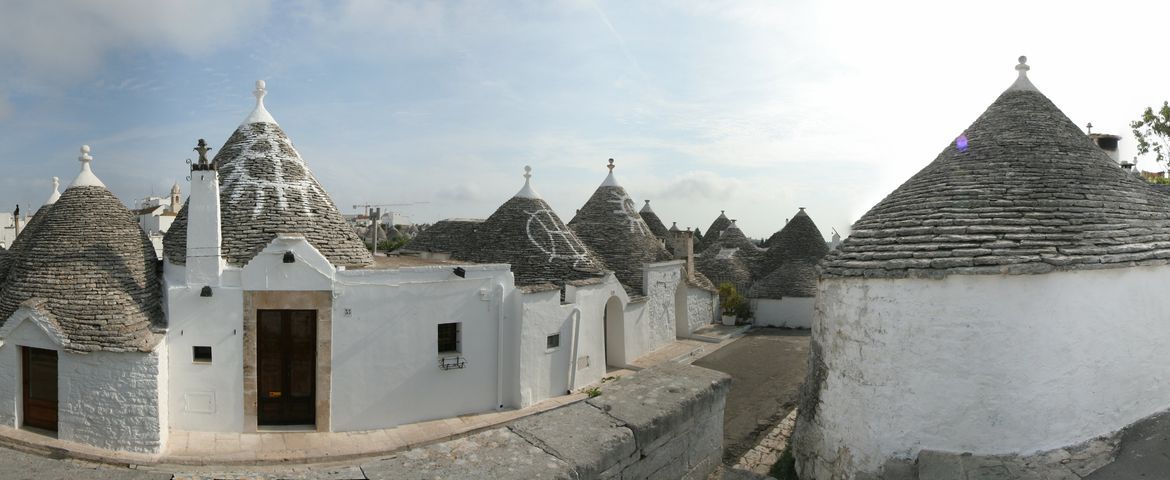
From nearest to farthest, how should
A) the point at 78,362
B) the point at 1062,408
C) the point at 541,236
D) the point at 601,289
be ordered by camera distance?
the point at 1062,408 < the point at 78,362 < the point at 601,289 < the point at 541,236

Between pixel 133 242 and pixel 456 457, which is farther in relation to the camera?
pixel 133 242

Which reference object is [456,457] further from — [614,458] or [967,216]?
[967,216]

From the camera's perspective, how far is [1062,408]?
5.38 meters

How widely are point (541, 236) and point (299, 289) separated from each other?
6.36 m

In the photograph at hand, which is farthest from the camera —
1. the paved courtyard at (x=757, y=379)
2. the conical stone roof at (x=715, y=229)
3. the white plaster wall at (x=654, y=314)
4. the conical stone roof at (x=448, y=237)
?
the conical stone roof at (x=715, y=229)

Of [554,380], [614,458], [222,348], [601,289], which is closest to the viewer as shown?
[614,458]

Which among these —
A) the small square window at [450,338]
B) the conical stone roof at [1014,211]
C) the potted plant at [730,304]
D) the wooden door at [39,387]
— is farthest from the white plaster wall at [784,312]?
the wooden door at [39,387]

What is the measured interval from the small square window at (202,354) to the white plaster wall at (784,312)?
17579mm

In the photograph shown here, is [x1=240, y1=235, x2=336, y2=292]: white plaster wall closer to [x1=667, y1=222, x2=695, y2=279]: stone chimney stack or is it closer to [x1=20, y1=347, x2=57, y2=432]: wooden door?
[x1=20, y1=347, x2=57, y2=432]: wooden door

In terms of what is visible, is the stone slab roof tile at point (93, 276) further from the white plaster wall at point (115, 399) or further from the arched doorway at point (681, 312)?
the arched doorway at point (681, 312)

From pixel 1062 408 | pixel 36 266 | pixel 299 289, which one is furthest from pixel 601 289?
pixel 36 266

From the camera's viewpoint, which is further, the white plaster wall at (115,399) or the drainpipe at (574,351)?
the drainpipe at (574,351)

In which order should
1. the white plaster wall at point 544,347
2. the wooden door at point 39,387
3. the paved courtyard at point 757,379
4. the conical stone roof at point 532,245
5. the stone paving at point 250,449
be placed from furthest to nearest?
the conical stone roof at point 532,245, the white plaster wall at point 544,347, the paved courtyard at point 757,379, the wooden door at point 39,387, the stone paving at point 250,449

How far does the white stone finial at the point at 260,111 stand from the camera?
1193 centimetres
